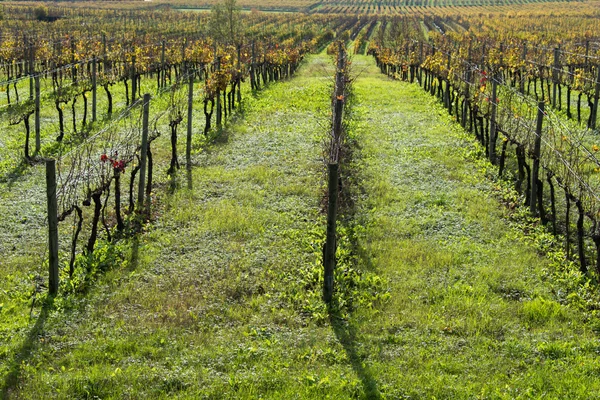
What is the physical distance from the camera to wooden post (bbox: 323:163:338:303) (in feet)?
24.0

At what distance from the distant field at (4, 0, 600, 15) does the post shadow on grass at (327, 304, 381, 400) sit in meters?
89.4

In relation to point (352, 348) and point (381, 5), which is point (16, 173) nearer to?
point (352, 348)

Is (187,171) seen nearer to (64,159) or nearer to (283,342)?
(64,159)

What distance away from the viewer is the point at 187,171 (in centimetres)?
1319

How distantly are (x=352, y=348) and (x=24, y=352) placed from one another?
3387 mm

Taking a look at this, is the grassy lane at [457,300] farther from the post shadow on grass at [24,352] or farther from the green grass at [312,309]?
the post shadow on grass at [24,352]

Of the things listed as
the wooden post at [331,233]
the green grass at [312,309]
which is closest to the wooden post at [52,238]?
the green grass at [312,309]

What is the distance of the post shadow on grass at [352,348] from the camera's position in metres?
6.11

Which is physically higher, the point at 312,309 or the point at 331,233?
the point at 331,233

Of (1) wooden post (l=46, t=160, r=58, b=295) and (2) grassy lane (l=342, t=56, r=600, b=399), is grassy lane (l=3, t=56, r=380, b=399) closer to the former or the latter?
(1) wooden post (l=46, t=160, r=58, b=295)

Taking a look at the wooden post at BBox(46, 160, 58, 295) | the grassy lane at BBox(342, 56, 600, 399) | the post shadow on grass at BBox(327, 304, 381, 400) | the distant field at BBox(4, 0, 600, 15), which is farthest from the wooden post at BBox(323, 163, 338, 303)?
the distant field at BBox(4, 0, 600, 15)

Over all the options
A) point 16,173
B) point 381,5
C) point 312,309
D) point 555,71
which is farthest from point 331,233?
point 381,5

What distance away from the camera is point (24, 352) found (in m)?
6.50

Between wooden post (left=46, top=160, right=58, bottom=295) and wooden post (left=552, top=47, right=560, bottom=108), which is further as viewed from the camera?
wooden post (left=552, top=47, right=560, bottom=108)
